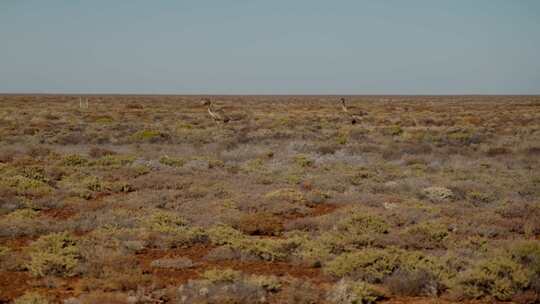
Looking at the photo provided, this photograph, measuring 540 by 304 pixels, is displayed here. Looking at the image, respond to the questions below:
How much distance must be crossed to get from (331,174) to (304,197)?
3995 millimetres

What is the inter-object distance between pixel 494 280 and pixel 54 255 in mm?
6856

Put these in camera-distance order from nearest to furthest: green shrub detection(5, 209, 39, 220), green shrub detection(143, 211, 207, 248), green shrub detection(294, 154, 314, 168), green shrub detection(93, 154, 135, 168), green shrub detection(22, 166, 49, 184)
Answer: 1. green shrub detection(143, 211, 207, 248)
2. green shrub detection(5, 209, 39, 220)
3. green shrub detection(22, 166, 49, 184)
4. green shrub detection(93, 154, 135, 168)
5. green shrub detection(294, 154, 314, 168)

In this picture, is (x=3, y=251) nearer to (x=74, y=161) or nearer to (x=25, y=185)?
(x=25, y=185)

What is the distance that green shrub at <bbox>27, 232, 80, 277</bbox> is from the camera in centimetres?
777

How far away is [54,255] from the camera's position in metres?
8.10

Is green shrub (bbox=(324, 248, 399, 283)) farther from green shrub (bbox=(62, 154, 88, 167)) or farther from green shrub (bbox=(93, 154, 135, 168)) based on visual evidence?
green shrub (bbox=(62, 154, 88, 167))

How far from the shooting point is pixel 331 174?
16953mm

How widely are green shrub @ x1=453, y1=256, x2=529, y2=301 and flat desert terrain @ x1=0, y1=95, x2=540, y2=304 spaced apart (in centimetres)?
2

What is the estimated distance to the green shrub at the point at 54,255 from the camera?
7773 millimetres

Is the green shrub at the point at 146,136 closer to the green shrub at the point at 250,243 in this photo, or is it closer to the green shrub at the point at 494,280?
the green shrub at the point at 250,243

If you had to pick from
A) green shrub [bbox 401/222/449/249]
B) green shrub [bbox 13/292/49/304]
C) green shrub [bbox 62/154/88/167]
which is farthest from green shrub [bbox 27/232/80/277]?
green shrub [bbox 62/154/88/167]

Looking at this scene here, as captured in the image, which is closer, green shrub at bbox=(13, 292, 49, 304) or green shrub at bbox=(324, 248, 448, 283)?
green shrub at bbox=(13, 292, 49, 304)

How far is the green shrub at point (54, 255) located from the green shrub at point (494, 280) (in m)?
5.98

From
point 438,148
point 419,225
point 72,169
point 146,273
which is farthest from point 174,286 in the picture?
point 438,148
